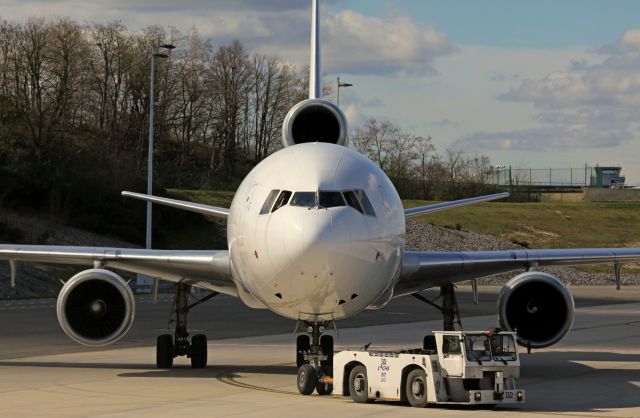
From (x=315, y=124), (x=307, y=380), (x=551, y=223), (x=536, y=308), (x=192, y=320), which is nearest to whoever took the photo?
(x=307, y=380)

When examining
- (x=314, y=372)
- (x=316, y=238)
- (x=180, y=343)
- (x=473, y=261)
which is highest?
(x=316, y=238)

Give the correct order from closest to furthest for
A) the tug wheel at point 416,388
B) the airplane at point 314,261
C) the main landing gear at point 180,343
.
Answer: the airplane at point 314,261 < the tug wheel at point 416,388 < the main landing gear at point 180,343

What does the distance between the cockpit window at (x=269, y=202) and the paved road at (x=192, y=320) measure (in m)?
11.4

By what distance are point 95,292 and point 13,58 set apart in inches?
2626

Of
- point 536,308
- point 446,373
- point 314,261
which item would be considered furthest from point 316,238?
point 536,308

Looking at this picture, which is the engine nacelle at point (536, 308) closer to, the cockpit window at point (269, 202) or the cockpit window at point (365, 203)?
the cockpit window at point (365, 203)

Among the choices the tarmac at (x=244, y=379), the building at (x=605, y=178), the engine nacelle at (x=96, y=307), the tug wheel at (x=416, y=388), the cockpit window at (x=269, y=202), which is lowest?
the tarmac at (x=244, y=379)

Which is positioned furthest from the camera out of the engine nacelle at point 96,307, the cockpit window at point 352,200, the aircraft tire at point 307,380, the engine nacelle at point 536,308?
the engine nacelle at point 536,308

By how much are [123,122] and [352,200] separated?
256 ft

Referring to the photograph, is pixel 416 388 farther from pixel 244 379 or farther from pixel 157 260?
pixel 157 260

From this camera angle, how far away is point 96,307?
2134 cm

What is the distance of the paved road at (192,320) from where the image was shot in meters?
29.5

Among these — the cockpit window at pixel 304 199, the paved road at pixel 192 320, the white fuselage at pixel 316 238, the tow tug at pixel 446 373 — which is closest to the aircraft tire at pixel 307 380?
the tow tug at pixel 446 373

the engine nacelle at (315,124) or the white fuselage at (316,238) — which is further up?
the engine nacelle at (315,124)
